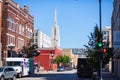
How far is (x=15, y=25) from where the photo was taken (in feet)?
253

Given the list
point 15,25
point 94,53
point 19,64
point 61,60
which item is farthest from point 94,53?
point 61,60

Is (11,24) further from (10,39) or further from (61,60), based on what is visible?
(61,60)

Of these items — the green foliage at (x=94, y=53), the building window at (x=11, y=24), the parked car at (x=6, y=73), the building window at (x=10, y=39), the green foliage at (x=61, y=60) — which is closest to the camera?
the parked car at (x=6, y=73)

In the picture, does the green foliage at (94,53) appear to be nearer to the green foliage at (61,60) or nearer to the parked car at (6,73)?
the parked car at (6,73)

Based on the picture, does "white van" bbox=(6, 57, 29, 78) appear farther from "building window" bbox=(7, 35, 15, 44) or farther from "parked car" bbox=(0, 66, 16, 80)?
"building window" bbox=(7, 35, 15, 44)

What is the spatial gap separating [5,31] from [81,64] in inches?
846

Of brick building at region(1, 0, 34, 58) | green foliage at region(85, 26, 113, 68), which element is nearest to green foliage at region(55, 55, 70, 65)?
brick building at region(1, 0, 34, 58)

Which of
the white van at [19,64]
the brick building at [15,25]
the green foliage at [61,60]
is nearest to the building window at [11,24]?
the brick building at [15,25]

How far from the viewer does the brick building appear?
7006 cm

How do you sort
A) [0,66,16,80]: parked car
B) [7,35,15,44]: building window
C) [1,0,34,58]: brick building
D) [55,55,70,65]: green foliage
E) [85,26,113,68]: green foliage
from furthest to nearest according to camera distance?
[55,55,70,65]: green foliage
[7,35,15,44]: building window
[1,0,34,58]: brick building
[85,26,113,68]: green foliage
[0,66,16,80]: parked car

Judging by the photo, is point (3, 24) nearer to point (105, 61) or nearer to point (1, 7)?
point (1, 7)

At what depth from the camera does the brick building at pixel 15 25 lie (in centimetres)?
7006

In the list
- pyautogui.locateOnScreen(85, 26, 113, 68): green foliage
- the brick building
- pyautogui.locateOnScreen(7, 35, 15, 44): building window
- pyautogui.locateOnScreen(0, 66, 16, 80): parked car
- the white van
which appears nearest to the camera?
pyautogui.locateOnScreen(0, 66, 16, 80): parked car

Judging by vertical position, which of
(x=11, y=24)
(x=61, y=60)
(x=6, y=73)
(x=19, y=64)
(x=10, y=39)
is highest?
(x=11, y=24)
